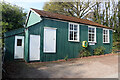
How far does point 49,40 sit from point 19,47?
3.04m

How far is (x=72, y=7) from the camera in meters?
24.7

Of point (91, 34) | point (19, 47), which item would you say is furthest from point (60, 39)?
point (91, 34)

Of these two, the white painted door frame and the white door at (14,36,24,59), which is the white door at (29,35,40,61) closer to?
the white painted door frame

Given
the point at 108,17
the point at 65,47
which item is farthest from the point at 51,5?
the point at 65,47

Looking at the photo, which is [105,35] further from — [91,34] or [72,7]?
[72,7]

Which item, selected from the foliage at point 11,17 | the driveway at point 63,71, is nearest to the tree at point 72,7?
the foliage at point 11,17

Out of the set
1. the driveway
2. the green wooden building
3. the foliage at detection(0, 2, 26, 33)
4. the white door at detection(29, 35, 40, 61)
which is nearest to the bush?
the green wooden building

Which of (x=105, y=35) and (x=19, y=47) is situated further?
(x=105, y=35)

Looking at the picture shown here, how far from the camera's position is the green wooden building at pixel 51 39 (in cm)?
830

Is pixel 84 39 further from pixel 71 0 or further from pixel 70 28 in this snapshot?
pixel 71 0

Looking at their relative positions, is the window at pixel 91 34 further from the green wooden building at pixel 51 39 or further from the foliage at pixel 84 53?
the foliage at pixel 84 53

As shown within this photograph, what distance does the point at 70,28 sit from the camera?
10.2m

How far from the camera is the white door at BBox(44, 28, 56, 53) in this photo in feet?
28.6

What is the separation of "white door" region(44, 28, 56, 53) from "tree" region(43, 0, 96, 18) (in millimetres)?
16605
